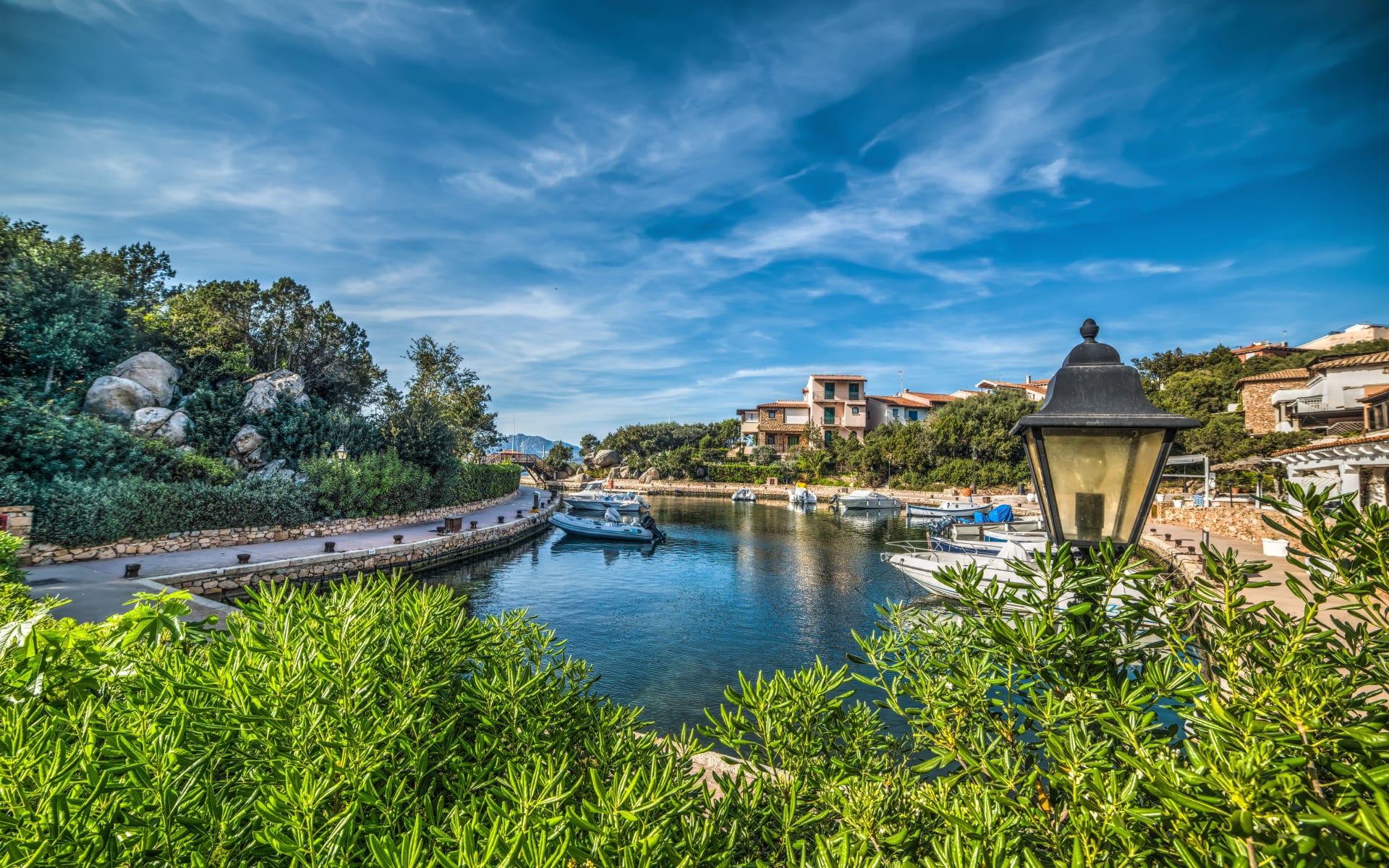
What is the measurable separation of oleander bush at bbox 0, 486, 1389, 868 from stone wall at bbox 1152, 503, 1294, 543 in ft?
58.1

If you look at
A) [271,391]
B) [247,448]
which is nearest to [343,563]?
[247,448]

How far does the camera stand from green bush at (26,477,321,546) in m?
11.9

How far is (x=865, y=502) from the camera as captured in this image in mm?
36500

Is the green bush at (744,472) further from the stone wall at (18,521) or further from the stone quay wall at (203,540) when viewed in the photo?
the stone wall at (18,521)

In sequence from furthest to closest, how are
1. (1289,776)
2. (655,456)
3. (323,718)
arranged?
1. (655,456)
2. (323,718)
3. (1289,776)

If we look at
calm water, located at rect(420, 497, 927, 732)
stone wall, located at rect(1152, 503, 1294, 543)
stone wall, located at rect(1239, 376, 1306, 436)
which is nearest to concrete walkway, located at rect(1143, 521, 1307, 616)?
stone wall, located at rect(1152, 503, 1294, 543)

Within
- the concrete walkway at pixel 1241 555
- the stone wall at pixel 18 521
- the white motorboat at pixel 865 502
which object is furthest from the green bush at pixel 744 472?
the stone wall at pixel 18 521

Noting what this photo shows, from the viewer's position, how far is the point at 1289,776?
98 cm

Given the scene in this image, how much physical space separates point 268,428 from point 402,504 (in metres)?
5.22

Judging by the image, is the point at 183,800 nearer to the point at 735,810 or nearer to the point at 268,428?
the point at 735,810

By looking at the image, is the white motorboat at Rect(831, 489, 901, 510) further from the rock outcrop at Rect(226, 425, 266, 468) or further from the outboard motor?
the rock outcrop at Rect(226, 425, 266, 468)

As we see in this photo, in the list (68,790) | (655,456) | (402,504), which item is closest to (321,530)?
(402,504)

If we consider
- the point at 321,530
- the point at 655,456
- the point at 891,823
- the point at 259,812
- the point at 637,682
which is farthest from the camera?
the point at 655,456

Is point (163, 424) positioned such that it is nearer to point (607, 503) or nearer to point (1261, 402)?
point (607, 503)
